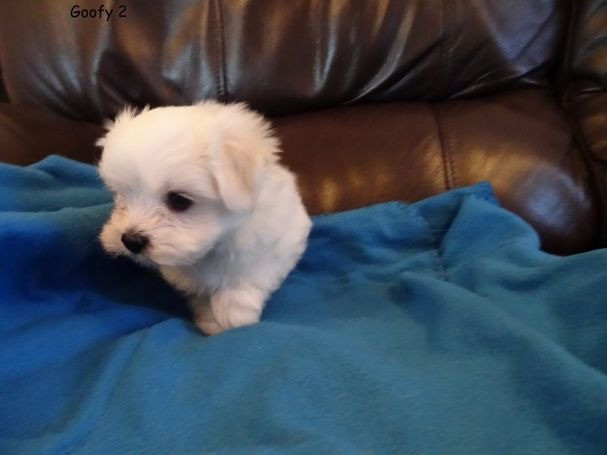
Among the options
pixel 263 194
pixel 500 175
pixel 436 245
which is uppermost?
pixel 263 194

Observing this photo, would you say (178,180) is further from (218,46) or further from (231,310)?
(218,46)

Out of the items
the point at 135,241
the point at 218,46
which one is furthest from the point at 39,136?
the point at 135,241

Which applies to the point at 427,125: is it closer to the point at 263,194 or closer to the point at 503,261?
the point at 503,261

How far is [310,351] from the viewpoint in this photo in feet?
3.34

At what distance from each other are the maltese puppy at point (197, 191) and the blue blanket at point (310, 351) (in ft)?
0.52

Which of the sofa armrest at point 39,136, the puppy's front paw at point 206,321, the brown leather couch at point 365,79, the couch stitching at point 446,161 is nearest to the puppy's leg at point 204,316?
the puppy's front paw at point 206,321

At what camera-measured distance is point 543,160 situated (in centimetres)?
149

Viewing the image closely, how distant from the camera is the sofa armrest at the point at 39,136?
1392 millimetres

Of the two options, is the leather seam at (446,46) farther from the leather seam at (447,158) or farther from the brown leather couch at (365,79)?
the leather seam at (447,158)

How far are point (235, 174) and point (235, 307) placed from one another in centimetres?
32

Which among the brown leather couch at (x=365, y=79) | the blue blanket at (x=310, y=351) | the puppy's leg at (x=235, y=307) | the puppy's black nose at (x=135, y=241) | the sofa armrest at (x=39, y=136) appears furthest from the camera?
the brown leather couch at (x=365, y=79)

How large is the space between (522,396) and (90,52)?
129cm

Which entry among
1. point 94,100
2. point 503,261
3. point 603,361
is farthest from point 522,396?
point 94,100

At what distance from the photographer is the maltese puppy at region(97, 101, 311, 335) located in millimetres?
949
